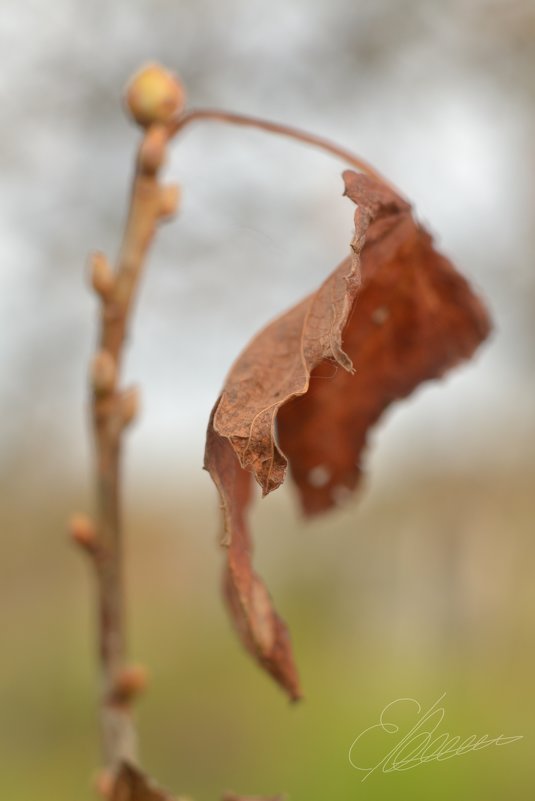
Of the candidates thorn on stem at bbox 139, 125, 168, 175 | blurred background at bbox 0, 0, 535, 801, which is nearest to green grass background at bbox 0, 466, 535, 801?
blurred background at bbox 0, 0, 535, 801

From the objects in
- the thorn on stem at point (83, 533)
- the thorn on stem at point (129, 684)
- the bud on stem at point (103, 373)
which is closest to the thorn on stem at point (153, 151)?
the bud on stem at point (103, 373)

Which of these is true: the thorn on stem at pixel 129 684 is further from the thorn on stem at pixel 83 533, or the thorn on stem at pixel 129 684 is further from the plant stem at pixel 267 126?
the plant stem at pixel 267 126

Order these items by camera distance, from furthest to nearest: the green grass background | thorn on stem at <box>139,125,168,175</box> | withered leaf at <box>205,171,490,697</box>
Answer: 1. the green grass background
2. thorn on stem at <box>139,125,168,175</box>
3. withered leaf at <box>205,171,490,697</box>

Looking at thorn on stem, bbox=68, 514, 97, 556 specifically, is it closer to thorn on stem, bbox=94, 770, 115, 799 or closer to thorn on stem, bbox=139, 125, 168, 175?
thorn on stem, bbox=94, 770, 115, 799

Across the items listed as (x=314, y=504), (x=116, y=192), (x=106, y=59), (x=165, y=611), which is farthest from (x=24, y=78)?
(x=165, y=611)

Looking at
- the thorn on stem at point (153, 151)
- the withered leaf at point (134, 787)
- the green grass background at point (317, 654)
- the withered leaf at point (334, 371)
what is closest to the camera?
the withered leaf at point (334, 371)

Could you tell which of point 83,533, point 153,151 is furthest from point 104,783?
point 153,151

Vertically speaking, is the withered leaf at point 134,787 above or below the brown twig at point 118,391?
below
